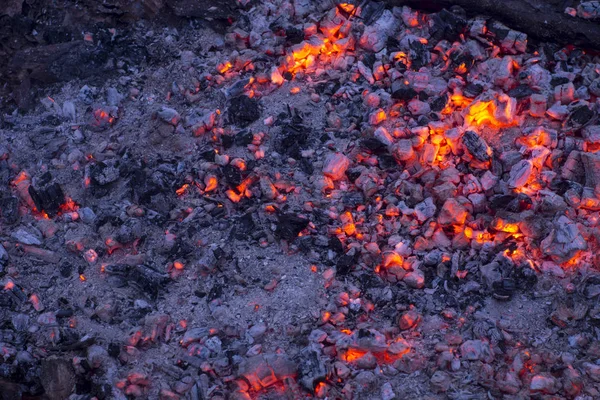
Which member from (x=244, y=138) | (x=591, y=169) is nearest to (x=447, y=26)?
(x=591, y=169)

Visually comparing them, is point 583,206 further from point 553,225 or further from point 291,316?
point 291,316

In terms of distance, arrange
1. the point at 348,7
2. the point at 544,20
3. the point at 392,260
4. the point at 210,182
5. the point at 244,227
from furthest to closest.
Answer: the point at 348,7 < the point at 544,20 < the point at 210,182 < the point at 244,227 < the point at 392,260

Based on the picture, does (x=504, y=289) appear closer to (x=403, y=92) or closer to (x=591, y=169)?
(x=591, y=169)

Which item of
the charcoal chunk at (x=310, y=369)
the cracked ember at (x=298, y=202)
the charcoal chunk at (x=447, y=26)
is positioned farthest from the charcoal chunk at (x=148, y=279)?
the charcoal chunk at (x=447, y=26)

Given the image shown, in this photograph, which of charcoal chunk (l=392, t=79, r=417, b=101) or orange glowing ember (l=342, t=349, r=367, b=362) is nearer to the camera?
orange glowing ember (l=342, t=349, r=367, b=362)

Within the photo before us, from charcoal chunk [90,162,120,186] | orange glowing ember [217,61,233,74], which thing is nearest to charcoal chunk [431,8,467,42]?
orange glowing ember [217,61,233,74]

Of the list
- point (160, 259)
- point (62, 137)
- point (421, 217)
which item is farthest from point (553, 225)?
point (62, 137)

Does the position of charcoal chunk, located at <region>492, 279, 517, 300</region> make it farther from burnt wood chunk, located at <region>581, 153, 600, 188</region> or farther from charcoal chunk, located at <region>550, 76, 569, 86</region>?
charcoal chunk, located at <region>550, 76, 569, 86</region>
